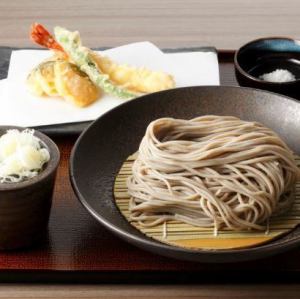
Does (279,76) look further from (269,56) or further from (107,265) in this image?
(107,265)

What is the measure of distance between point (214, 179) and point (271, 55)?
24.6 inches

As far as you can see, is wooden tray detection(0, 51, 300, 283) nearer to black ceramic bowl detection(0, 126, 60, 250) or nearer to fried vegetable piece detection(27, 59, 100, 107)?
black ceramic bowl detection(0, 126, 60, 250)

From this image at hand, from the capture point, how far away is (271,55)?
5.91 ft

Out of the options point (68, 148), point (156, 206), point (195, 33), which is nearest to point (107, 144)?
point (68, 148)

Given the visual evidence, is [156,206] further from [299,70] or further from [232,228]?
[299,70]

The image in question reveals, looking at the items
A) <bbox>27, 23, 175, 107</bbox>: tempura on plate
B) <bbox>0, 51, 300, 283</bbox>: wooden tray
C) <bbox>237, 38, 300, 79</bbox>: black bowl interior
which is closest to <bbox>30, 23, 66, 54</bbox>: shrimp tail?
<bbox>27, 23, 175, 107</bbox>: tempura on plate

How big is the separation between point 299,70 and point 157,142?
58cm

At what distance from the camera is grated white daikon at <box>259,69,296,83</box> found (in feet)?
5.54

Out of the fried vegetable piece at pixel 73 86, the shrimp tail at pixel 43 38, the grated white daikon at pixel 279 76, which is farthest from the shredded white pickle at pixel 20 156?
the grated white daikon at pixel 279 76

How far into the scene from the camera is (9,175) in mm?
1205

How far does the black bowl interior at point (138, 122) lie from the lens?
1.32 metres

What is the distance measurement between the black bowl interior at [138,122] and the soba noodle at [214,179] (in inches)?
2.6

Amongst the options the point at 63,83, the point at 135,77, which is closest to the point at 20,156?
the point at 63,83

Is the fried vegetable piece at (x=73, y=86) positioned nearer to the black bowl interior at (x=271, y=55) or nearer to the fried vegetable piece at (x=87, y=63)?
the fried vegetable piece at (x=87, y=63)
